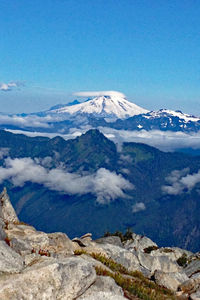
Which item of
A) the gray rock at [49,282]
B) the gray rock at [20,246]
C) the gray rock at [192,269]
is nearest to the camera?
the gray rock at [49,282]

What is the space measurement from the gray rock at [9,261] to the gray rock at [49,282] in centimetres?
207

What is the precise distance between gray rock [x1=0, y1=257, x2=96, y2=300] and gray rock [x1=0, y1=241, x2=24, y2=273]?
6.80 feet

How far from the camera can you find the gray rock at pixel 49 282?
53.5 ft

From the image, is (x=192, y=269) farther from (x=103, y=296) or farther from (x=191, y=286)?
(x=103, y=296)

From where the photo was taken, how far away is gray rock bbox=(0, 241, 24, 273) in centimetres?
2015

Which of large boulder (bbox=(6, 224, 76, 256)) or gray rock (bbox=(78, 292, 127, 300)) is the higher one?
gray rock (bbox=(78, 292, 127, 300))

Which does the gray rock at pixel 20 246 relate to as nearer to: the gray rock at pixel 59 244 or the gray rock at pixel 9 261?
the gray rock at pixel 9 261

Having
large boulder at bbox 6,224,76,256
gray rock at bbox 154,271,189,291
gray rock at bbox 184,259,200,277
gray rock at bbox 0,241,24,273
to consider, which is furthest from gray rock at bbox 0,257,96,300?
gray rock at bbox 184,259,200,277

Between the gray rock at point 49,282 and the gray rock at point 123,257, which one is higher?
the gray rock at point 49,282

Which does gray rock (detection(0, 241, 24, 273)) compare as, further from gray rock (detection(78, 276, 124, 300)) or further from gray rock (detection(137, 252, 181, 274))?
gray rock (detection(137, 252, 181, 274))

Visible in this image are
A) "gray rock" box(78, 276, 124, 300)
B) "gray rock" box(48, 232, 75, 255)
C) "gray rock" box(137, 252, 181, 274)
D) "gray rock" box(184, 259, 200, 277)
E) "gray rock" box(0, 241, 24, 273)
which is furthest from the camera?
"gray rock" box(137, 252, 181, 274)

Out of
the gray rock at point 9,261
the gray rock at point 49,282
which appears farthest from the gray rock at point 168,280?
the gray rock at point 9,261

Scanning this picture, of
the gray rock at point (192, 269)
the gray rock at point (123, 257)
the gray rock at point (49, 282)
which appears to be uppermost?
the gray rock at point (49, 282)

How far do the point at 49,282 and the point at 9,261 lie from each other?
5431 mm
